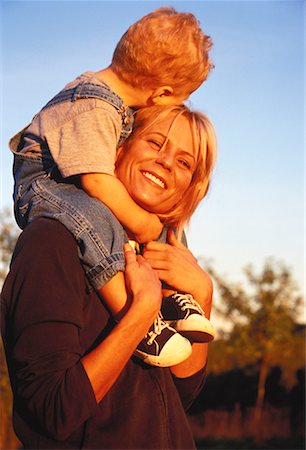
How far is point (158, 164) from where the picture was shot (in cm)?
239

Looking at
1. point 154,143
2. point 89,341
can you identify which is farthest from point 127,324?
point 154,143

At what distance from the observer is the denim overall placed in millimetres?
2074

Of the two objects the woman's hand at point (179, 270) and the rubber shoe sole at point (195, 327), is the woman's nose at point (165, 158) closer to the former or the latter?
the woman's hand at point (179, 270)

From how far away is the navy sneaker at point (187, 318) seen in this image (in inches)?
90.1

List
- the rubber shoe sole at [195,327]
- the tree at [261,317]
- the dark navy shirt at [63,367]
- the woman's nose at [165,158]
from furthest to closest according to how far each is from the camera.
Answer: the tree at [261,317] → the woman's nose at [165,158] → the rubber shoe sole at [195,327] → the dark navy shirt at [63,367]

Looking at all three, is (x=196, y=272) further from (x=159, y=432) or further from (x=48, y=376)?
(x=48, y=376)

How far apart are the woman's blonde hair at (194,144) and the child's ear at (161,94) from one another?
0.35 ft

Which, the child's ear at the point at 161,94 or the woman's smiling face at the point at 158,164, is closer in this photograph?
the woman's smiling face at the point at 158,164

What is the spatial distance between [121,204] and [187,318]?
1.47 feet

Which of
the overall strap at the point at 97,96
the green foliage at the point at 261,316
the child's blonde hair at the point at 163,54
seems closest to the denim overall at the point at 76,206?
the overall strap at the point at 97,96

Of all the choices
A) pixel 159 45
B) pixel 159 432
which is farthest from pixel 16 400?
pixel 159 45

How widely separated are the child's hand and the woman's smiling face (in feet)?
0.13

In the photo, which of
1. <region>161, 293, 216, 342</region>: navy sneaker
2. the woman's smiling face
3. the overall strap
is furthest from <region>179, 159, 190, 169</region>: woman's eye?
<region>161, 293, 216, 342</region>: navy sneaker

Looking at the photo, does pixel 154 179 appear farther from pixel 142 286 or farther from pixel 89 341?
pixel 89 341
